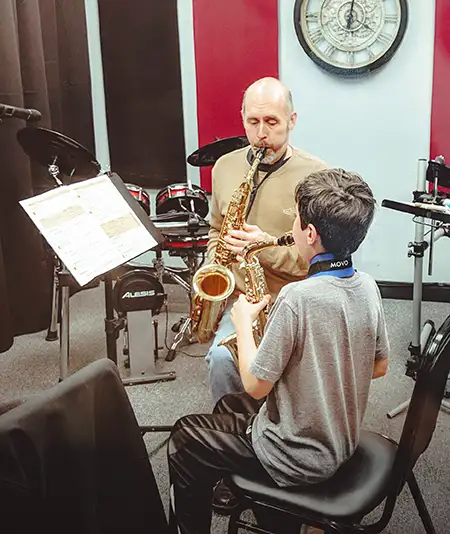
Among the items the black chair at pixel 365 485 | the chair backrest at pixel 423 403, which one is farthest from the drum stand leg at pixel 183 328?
the chair backrest at pixel 423 403

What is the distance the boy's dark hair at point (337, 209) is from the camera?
1.51m

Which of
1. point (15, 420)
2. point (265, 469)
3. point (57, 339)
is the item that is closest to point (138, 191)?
point (57, 339)

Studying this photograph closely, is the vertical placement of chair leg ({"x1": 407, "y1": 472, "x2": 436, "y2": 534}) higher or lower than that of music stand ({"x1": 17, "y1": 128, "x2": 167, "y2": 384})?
lower

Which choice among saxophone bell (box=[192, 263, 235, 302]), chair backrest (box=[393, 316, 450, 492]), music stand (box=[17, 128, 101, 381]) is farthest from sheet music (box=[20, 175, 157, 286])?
chair backrest (box=[393, 316, 450, 492])

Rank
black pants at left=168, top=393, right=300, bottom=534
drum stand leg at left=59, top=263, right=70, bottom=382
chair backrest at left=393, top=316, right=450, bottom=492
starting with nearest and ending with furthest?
1. chair backrest at left=393, top=316, right=450, bottom=492
2. black pants at left=168, top=393, right=300, bottom=534
3. drum stand leg at left=59, top=263, right=70, bottom=382

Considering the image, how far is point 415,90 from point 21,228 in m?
2.53

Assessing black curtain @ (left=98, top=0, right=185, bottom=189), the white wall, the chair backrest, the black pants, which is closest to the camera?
the chair backrest

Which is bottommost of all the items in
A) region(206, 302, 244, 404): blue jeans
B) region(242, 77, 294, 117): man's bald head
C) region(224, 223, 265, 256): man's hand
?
region(206, 302, 244, 404): blue jeans

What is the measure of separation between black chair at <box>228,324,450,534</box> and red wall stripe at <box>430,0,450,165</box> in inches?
106

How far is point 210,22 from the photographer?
4250 millimetres

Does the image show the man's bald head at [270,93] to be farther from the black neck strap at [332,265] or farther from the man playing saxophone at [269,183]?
the black neck strap at [332,265]

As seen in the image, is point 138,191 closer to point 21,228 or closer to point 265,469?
point 21,228

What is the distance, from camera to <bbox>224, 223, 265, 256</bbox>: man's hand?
2.22m

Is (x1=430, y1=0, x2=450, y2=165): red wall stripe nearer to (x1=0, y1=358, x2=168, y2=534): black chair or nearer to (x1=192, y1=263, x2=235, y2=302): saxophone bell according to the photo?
(x1=192, y1=263, x2=235, y2=302): saxophone bell
